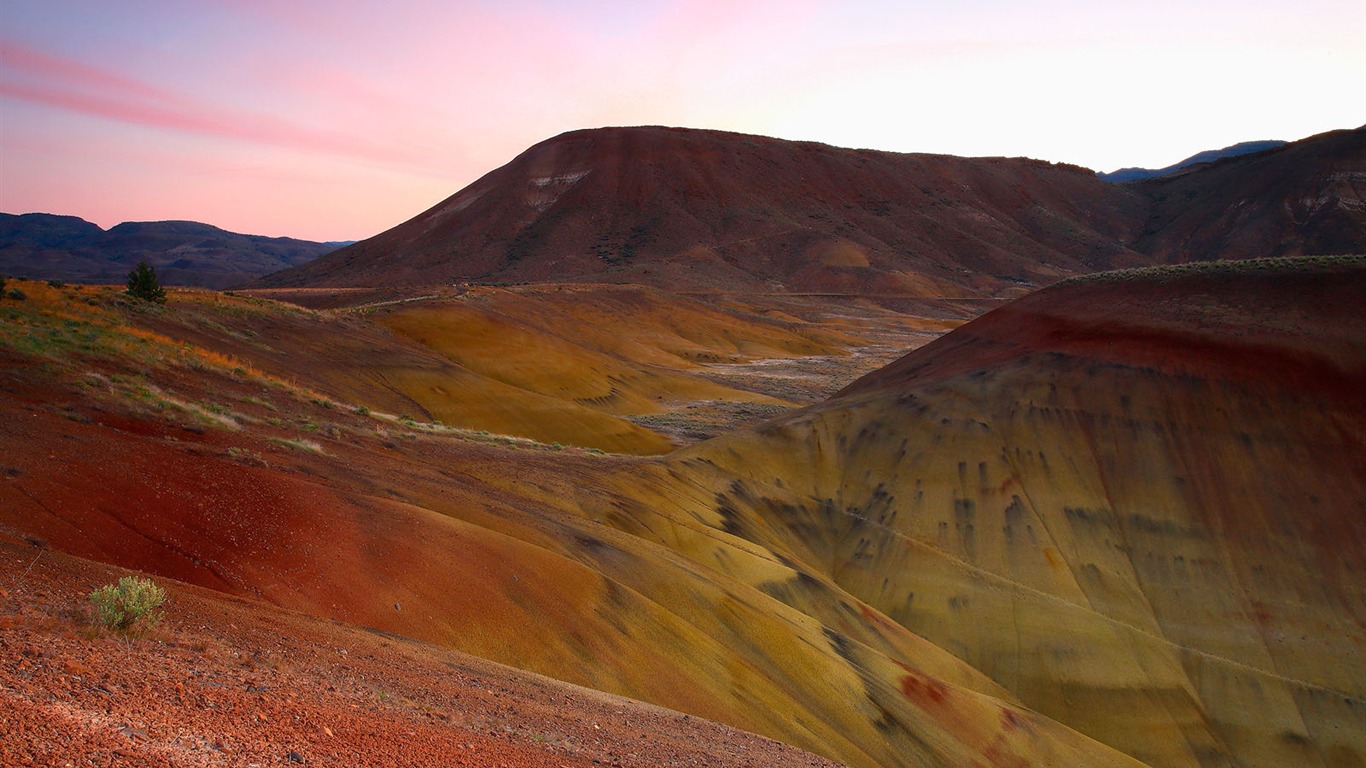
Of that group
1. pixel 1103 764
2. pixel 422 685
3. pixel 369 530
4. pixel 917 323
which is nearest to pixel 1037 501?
pixel 1103 764

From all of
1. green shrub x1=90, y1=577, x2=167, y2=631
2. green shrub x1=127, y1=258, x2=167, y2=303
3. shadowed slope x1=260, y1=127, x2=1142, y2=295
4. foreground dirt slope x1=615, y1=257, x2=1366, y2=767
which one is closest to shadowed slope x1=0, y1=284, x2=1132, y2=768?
foreground dirt slope x1=615, y1=257, x2=1366, y2=767

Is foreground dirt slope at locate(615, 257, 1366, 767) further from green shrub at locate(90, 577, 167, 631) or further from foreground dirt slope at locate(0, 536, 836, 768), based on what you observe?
green shrub at locate(90, 577, 167, 631)

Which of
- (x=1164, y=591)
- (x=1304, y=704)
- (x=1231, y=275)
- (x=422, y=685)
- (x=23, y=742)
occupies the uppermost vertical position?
(x=1231, y=275)

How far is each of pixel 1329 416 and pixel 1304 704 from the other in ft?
36.7

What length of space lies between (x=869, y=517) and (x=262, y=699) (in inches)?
1074

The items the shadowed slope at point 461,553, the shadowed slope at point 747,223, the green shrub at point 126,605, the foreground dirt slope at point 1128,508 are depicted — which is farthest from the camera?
the shadowed slope at point 747,223

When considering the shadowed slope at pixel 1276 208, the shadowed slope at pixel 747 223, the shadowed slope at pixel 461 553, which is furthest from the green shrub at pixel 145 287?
the shadowed slope at pixel 1276 208

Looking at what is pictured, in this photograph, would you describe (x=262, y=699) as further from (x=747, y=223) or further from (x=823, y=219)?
(x=823, y=219)

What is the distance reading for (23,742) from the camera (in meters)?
4.38

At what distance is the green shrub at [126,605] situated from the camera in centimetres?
649

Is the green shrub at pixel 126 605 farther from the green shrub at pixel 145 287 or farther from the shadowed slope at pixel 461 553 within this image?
the green shrub at pixel 145 287

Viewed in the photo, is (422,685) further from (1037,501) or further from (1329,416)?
(1329,416)

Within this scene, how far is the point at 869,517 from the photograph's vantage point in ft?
103

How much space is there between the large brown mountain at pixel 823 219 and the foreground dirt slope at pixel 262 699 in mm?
116476
